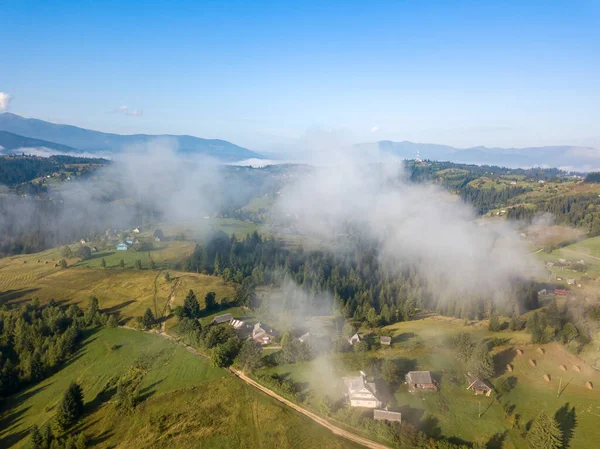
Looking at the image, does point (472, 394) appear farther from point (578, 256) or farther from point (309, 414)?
point (578, 256)

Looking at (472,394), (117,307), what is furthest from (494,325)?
(117,307)

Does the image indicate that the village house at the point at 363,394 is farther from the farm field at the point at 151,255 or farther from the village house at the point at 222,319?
the farm field at the point at 151,255

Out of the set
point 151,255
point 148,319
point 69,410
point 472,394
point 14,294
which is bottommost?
point 151,255

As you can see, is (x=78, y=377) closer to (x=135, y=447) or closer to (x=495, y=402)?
(x=135, y=447)

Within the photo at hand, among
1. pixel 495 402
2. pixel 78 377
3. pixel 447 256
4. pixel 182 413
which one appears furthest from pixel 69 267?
pixel 447 256

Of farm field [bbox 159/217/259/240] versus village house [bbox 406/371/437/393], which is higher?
village house [bbox 406/371/437/393]

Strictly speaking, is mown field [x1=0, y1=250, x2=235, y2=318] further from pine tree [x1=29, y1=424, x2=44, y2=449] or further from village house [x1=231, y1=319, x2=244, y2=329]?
pine tree [x1=29, y1=424, x2=44, y2=449]

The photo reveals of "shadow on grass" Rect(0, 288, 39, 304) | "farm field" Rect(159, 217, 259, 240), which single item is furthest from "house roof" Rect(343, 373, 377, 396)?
"farm field" Rect(159, 217, 259, 240)
